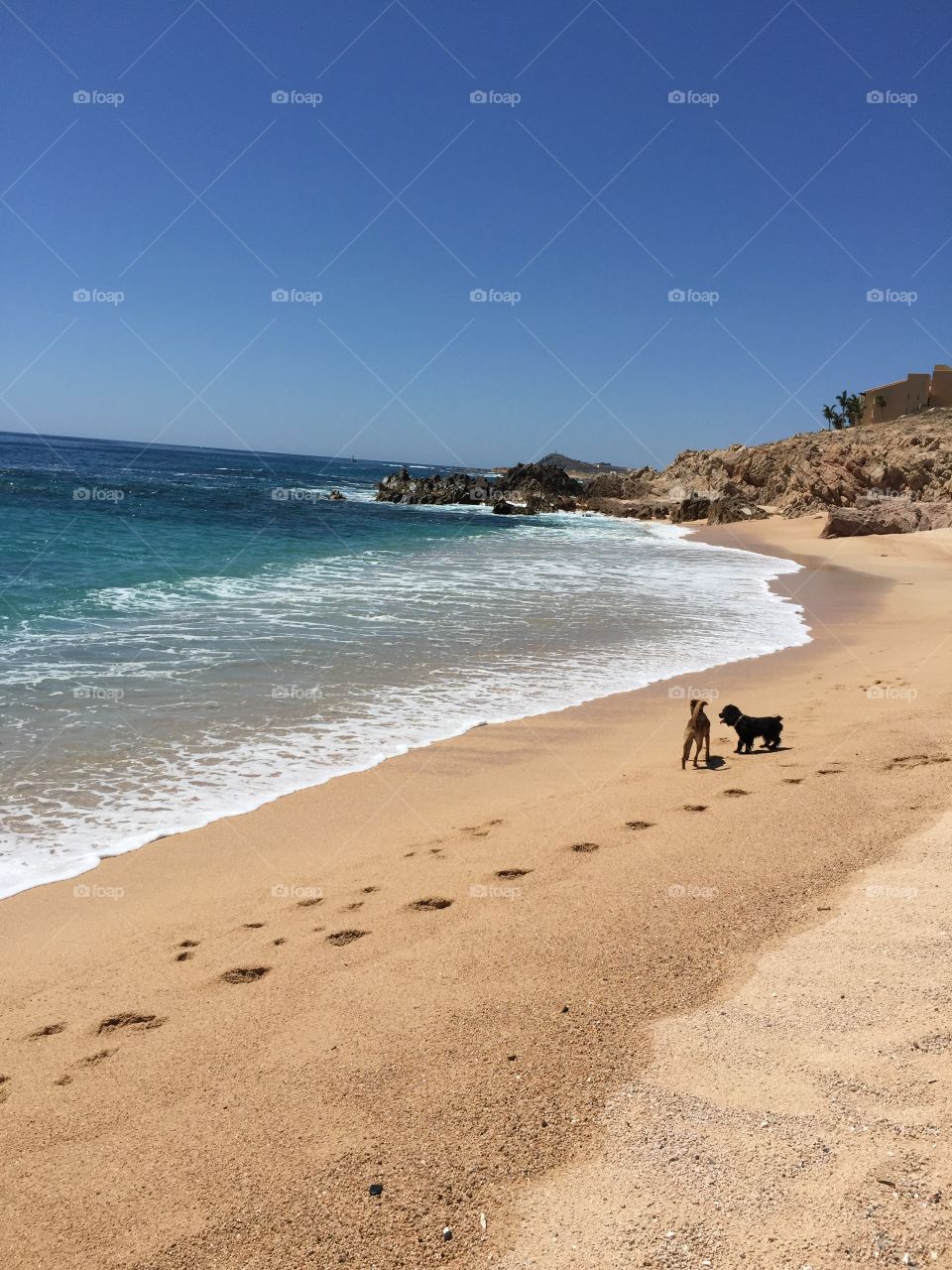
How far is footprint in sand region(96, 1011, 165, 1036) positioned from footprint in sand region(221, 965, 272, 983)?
0.37 m

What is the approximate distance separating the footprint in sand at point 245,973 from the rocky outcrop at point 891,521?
3465cm

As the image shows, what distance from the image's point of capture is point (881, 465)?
152 feet

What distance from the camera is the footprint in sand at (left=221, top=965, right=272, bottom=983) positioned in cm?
396

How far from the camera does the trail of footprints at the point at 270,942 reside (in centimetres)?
348

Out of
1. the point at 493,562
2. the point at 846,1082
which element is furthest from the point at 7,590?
the point at 846,1082

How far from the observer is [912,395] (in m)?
80.3

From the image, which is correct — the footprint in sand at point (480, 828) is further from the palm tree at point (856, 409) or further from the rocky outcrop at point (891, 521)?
the palm tree at point (856, 409)

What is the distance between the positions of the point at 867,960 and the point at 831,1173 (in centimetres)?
133

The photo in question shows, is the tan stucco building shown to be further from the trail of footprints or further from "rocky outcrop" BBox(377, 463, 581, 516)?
the trail of footprints

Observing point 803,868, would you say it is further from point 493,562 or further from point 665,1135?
point 493,562

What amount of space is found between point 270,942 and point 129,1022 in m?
0.79

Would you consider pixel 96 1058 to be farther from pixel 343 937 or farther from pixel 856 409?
pixel 856 409

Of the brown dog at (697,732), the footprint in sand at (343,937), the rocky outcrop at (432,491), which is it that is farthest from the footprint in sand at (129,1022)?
the rocky outcrop at (432,491)

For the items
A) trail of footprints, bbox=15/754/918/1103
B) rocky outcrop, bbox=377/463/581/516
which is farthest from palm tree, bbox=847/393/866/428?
trail of footprints, bbox=15/754/918/1103
